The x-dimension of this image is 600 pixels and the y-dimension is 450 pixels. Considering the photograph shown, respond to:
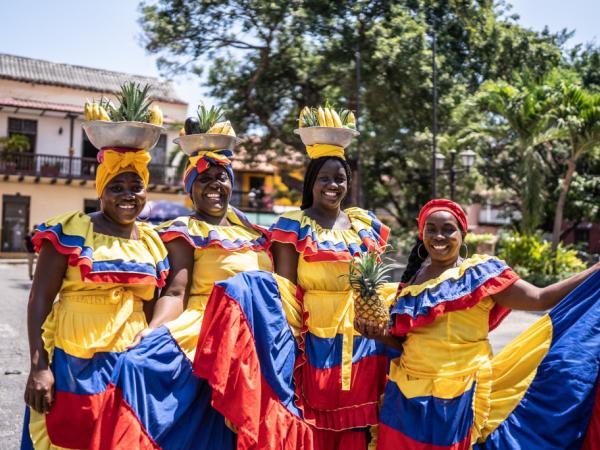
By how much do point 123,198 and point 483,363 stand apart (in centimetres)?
207

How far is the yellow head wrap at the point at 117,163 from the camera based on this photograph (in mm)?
3312

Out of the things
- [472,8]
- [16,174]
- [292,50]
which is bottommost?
[16,174]

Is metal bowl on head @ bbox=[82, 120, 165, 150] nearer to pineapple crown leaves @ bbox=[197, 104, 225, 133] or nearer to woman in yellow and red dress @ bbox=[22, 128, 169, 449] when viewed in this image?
woman in yellow and red dress @ bbox=[22, 128, 169, 449]

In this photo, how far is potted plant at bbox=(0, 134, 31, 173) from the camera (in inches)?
1222

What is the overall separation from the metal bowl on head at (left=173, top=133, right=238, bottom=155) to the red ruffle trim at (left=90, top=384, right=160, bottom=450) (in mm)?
1560

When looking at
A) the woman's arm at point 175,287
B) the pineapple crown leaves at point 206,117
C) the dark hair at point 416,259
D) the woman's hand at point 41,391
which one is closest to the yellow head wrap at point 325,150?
the pineapple crown leaves at point 206,117

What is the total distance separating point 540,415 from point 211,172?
2.26 m

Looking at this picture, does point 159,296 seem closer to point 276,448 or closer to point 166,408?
point 166,408

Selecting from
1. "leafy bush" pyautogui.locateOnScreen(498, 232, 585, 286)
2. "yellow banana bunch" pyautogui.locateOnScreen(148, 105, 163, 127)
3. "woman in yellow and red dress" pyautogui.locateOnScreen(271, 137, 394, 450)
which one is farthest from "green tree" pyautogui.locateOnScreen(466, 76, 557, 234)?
"yellow banana bunch" pyautogui.locateOnScreen(148, 105, 163, 127)

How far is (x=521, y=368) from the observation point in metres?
3.18

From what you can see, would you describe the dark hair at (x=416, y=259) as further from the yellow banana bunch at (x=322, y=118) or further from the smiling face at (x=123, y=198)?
the smiling face at (x=123, y=198)

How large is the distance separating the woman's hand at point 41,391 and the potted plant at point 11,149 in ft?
102

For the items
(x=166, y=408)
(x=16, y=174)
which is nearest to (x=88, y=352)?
(x=166, y=408)

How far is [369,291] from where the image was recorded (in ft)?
10.5
